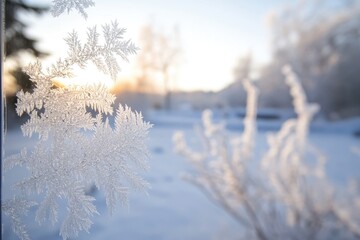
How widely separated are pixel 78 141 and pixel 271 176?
186cm

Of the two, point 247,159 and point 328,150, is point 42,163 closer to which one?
point 247,159

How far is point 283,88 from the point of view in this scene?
9422 millimetres

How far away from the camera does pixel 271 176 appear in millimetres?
2006

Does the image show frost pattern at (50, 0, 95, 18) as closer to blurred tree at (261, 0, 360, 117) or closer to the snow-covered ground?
the snow-covered ground

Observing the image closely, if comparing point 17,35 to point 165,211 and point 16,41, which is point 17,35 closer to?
point 16,41

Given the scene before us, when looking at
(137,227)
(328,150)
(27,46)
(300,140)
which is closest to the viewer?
(27,46)

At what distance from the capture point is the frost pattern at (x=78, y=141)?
34 centimetres

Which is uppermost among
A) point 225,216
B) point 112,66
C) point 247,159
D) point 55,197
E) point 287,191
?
point 112,66

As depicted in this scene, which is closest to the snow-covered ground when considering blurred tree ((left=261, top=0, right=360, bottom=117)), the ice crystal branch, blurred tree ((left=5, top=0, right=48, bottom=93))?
the ice crystal branch

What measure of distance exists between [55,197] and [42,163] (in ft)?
0.15

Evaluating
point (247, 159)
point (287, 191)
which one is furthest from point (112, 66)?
point (287, 191)

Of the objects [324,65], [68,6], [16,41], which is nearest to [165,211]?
[16,41]

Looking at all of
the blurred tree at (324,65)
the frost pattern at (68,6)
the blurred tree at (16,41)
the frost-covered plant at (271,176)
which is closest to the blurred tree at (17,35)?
the blurred tree at (16,41)

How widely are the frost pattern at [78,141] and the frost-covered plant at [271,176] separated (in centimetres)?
128
